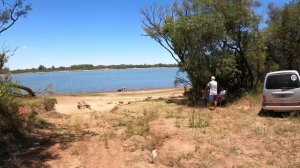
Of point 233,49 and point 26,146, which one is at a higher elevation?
point 233,49

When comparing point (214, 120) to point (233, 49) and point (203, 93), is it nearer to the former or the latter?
point (203, 93)

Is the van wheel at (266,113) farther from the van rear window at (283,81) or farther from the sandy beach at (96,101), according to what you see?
the sandy beach at (96,101)

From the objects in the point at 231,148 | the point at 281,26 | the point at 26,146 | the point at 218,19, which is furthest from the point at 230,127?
the point at 281,26

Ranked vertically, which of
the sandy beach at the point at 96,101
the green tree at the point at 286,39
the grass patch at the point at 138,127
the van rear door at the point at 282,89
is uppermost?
the green tree at the point at 286,39

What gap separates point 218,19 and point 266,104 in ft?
24.5

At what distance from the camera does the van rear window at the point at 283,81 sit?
16.5 metres

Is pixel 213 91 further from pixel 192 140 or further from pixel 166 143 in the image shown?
pixel 166 143

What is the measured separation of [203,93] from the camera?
22.6 m

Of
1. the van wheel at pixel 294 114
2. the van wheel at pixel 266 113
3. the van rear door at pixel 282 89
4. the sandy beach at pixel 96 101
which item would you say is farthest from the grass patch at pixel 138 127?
the sandy beach at pixel 96 101

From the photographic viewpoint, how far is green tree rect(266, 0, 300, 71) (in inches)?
1037

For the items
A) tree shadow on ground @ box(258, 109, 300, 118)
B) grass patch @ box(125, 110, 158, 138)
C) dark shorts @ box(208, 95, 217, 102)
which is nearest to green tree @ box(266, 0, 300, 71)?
dark shorts @ box(208, 95, 217, 102)

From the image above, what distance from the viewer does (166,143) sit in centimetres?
1190

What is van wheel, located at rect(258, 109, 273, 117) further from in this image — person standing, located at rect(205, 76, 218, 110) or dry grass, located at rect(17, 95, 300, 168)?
person standing, located at rect(205, 76, 218, 110)

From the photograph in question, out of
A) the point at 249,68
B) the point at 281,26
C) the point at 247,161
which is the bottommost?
the point at 247,161
